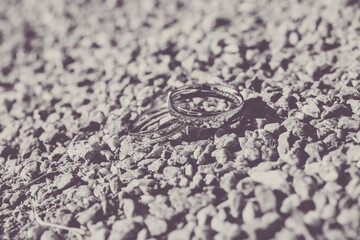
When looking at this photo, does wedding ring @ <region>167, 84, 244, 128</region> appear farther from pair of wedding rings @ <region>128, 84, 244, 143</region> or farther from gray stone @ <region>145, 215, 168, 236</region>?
gray stone @ <region>145, 215, 168, 236</region>

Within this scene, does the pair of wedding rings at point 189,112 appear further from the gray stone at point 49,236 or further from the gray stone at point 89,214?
the gray stone at point 49,236

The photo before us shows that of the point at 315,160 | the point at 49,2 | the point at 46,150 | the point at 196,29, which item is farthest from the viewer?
the point at 49,2

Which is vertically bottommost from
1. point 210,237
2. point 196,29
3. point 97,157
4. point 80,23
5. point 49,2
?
point 210,237

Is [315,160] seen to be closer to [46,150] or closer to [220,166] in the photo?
[220,166]

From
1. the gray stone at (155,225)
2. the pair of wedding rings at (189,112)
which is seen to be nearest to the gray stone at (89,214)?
the gray stone at (155,225)

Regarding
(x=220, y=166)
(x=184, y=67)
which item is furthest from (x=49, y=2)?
(x=220, y=166)

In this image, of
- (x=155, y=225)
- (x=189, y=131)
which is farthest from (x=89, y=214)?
(x=189, y=131)
